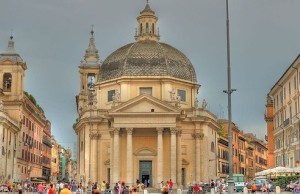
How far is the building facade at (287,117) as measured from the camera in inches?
2645

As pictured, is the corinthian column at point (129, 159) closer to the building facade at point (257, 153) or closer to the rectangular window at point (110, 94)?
the rectangular window at point (110, 94)

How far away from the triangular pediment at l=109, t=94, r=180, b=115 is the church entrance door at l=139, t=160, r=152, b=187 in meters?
6.72

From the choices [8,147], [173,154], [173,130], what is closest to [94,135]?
[173,130]

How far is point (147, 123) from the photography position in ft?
231

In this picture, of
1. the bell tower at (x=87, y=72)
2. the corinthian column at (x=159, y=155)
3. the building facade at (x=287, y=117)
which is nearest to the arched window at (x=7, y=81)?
the bell tower at (x=87, y=72)

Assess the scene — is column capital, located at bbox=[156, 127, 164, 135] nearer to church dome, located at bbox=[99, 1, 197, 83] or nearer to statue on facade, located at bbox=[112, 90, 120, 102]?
statue on facade, located at bbox=[112, 90, 120, 102]

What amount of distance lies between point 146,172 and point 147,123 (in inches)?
252

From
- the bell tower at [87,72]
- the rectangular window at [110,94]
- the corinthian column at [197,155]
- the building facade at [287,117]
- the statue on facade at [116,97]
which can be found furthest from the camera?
the bell tower at [87,72]

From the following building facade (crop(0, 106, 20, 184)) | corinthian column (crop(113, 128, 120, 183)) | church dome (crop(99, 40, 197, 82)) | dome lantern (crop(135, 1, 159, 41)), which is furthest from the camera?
dome lantern (crop(135, 1, 159, 41))

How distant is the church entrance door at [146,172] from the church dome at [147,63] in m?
11.3

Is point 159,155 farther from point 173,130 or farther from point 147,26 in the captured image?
point 147,26

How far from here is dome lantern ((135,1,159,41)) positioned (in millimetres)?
82250

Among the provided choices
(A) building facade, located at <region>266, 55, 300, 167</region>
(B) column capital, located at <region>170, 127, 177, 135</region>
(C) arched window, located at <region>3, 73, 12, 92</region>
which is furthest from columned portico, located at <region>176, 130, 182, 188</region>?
(C) arched window, located at <region>3, 73, 12, 92</region>

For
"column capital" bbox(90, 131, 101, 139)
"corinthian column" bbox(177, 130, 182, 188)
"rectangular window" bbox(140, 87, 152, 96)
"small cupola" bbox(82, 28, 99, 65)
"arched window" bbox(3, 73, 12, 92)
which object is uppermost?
"small cupola" bbox(82, 28, 99, 65)
